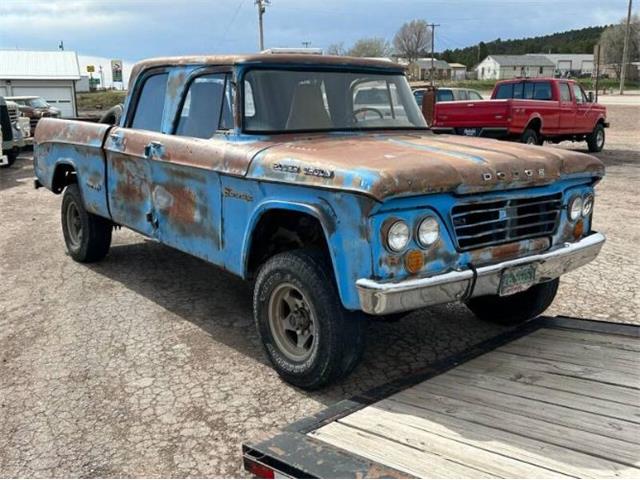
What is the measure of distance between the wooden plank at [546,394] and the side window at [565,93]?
46.9 feet

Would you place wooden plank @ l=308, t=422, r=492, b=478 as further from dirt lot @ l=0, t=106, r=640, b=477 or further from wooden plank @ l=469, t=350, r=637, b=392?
wooden plank @ l=469, t=350, r=637, b=392

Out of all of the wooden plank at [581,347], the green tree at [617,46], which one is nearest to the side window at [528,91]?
the wooden plank at [581,347]

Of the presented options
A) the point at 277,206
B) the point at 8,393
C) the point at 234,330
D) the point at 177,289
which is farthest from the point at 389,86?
the point at 8,393

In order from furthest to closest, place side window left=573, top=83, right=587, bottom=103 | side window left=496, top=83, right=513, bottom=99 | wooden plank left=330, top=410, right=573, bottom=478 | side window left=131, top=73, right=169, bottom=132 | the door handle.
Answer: side window left=573, top=83, right=587, bottom=103 → side window left=496, top=83, right=513, bottom=99 → side window left=131, top=73, right=169, bottom=132 → the door handle → wooden plank left=330, top=410, right=573, bottom=478

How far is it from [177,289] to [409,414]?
3.39 m

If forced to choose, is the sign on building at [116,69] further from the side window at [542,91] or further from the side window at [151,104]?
the side window at [151,104]

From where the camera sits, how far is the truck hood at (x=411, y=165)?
333cm

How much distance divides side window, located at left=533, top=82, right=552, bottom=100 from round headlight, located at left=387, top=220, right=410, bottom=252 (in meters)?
14.2

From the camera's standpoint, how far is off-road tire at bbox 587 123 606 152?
1808 centimetres

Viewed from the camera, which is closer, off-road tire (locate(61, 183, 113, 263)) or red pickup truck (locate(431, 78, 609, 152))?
off-road tire (locate(61, 183, 113, 263))

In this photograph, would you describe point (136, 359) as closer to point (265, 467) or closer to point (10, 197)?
point (265, 467)

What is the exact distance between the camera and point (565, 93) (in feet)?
54.9

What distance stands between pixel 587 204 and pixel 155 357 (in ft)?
10.2

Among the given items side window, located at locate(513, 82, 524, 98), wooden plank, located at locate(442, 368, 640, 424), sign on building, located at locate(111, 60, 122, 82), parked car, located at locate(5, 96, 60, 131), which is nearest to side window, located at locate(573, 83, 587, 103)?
side window, located at locate(513, 82, 524, 98)
